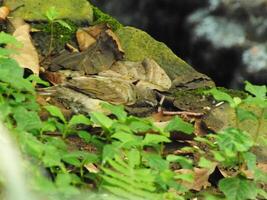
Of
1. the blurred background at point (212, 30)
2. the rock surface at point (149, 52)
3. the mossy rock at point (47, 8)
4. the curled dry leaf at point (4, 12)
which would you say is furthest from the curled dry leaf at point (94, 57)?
the blurred background at point (212, 30)

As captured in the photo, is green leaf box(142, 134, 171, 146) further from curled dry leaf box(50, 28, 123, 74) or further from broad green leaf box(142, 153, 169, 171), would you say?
curled dry leaf box(50, 28, 123, 74)

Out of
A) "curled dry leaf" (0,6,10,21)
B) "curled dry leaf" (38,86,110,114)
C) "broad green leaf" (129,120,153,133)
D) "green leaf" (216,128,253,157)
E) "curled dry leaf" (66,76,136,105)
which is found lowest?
"curled dry leaf" (38,86,110,114)

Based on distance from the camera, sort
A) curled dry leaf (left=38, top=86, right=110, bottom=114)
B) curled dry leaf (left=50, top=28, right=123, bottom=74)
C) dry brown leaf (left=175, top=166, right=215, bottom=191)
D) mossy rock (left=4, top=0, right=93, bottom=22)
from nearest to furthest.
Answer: dry brown leaf (left=175, top=166, right=215, bottom=191) < curled dry leaf (left=38, top=86, right=110, bottom=114) < curled dry leaf (left=50, top=28, right=123, bottom=74) < mossy rock (left=4, top=0, right=93, bottom=22)

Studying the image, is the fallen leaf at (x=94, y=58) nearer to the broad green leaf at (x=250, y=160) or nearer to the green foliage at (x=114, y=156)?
the green foliage at (x=114, y=156)

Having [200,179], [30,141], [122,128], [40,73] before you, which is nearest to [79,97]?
[40,73]

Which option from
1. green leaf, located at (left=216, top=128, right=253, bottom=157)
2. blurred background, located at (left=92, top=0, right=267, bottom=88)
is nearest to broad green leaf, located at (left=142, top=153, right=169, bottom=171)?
green leaf, located at (left=216, top=128, right=253, bottom=157)

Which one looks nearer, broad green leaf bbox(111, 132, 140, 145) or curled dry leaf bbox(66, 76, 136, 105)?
broad green leaf bbox(111, 132, 140, 145)

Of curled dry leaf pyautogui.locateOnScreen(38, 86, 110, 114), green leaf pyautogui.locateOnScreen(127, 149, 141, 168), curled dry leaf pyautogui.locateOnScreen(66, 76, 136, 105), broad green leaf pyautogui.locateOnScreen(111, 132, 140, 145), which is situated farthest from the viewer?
curled dry leaf pyautogui.locateOnScreen(66, 76, 136, 105)
